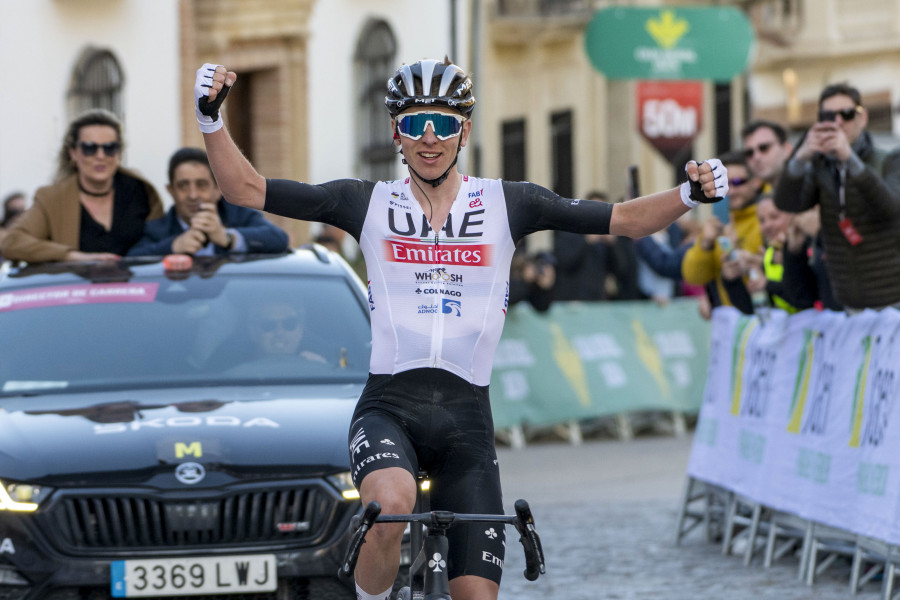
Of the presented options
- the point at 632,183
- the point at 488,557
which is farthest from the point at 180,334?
the point at 488,557

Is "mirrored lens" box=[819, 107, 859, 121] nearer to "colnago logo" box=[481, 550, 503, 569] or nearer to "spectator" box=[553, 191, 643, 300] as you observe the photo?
"colnago logo" box=[481, 550, 503, 569]

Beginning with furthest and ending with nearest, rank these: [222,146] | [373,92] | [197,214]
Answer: [373,92] < [197,214] < [222,146]

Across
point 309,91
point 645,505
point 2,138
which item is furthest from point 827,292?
point 309,91

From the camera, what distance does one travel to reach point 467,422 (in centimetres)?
564

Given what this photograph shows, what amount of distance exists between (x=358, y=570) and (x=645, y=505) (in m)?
7.88

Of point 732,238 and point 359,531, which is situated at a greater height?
point 732,238

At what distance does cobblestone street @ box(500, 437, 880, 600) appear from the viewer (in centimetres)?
935

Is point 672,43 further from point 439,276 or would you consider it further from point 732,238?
point 439,276

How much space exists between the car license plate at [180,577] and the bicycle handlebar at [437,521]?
5.61 feet

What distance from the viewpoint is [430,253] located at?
573cm

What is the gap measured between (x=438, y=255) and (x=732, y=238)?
5.87 meters

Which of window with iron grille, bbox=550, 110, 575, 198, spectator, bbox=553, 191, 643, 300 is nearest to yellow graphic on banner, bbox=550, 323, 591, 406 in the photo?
spectator, bbox=553, 191, 643, 300

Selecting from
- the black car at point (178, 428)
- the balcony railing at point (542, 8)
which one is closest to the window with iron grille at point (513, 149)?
the balcony railing at point (542, 8)

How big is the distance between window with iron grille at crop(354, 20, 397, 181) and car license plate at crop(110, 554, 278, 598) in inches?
680
